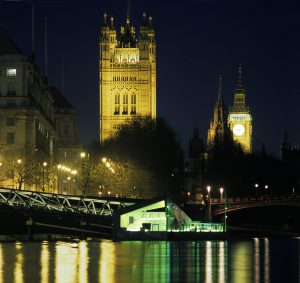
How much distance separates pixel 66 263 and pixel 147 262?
5217 millimetres

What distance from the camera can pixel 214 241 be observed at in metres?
115

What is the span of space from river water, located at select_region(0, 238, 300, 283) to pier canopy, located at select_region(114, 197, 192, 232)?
12586 mm

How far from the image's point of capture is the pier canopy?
388 ft

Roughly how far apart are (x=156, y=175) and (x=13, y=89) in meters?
20.7

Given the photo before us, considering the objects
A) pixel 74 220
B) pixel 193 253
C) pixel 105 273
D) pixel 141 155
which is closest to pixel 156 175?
pixel 141 155

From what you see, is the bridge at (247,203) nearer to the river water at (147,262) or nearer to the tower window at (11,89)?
the tower window at (11,89)

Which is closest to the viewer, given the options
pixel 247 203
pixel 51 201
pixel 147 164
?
pixel 51 201

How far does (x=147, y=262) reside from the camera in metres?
80.6

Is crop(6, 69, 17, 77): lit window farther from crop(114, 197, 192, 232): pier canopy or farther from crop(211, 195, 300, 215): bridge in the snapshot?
crop(114, 197, 192, 232): pier canopy

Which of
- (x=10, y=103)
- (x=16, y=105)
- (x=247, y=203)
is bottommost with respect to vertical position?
(x=247, y=203)

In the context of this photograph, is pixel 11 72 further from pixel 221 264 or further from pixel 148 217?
pixel 221 264

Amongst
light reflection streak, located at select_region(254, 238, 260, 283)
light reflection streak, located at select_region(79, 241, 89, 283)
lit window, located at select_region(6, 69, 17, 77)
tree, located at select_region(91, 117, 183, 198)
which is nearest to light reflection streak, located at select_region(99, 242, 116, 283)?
light reflection streak, located at select_region(79, 241, 89, 283)

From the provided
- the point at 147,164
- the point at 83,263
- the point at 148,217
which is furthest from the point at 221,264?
the point at 147,164

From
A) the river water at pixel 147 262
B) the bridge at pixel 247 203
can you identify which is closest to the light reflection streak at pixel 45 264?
the river water at pixel 147 262
